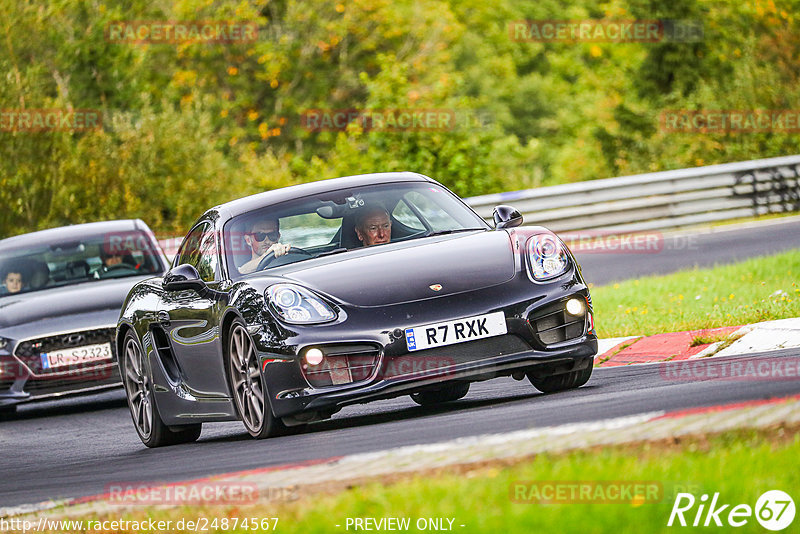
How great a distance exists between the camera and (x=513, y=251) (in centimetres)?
789

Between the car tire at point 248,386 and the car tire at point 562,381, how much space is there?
1.54 m

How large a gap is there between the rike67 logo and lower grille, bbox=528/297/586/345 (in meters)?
3.36

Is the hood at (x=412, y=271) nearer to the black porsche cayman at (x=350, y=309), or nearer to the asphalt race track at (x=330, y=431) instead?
the black porsche cayman at (x=350, y=309)

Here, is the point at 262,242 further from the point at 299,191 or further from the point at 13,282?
the point at 13,282

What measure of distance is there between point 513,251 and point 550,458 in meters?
2.93

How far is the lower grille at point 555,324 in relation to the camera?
761 centimetres

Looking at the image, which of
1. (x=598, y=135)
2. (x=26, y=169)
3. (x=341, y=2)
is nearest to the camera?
(x=26, y=169)

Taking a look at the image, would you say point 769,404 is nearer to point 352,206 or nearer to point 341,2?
point 352,206

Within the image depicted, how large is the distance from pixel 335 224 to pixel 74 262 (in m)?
5.45

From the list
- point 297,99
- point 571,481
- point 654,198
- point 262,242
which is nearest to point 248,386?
point 262,242

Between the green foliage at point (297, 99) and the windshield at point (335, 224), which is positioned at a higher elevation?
the windshield at point (335, 224)

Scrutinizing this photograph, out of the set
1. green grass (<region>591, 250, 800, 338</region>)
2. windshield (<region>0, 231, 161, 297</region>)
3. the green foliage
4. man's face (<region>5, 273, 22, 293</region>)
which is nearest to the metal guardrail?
green grass (<region>591, 250, 800, 338</region>)

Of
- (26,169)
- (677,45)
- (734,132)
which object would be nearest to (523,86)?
(677,45)

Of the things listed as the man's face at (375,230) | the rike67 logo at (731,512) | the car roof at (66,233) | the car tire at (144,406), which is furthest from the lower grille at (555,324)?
the car roof at (66,233)
